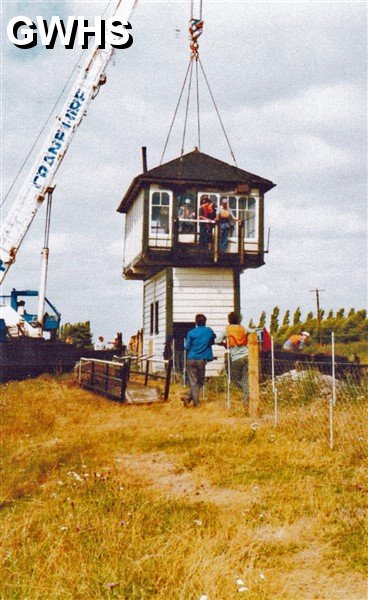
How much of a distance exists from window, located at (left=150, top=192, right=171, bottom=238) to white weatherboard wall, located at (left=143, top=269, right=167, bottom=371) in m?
1.64

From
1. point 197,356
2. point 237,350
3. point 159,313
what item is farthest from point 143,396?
point 159,313

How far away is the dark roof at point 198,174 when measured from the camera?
2141cm

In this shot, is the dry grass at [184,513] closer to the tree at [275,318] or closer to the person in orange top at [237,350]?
the person in orange top at [237,350]

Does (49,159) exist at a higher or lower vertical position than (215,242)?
higher

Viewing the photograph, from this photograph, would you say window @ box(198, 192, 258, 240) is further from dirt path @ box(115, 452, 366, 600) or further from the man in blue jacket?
dirt path @ box(115, 452, 366, 600)

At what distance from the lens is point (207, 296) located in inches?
862

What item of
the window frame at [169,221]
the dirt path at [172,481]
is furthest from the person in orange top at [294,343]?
the dirt path at [172,481]

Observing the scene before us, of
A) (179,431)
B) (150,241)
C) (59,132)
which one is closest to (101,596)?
(179,431)

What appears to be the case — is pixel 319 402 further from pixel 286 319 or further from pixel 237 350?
pixel 286 319

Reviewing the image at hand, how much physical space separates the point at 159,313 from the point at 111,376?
7.17 metres

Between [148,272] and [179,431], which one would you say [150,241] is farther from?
[179,431]

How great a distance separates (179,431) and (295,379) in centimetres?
240

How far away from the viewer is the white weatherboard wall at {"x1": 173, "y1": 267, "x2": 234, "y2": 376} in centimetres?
2162

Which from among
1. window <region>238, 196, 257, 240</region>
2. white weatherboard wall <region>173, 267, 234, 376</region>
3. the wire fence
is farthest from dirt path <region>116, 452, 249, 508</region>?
window <region>238, 196, 257, 240</region>
